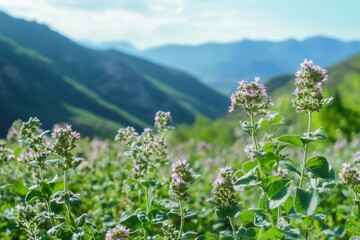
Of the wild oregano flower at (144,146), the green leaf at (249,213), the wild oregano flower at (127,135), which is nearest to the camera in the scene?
the green leaf at (249,213)

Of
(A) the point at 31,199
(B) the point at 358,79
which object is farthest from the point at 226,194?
(B) the point at 358,79

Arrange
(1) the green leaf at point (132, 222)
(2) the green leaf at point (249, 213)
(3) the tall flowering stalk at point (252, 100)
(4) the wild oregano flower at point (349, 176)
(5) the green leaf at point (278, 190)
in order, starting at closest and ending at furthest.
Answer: (5) the green leaf at point (278, 190), (2) the green leaf at point (249, 213), (3) the tall flowering stalk at point (252, 100), (1) the green leaf at point (132, 222), (4) the wild oregano flower at point (349, 176)

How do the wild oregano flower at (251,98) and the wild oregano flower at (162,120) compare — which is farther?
the wild oregano flower at (162,120)

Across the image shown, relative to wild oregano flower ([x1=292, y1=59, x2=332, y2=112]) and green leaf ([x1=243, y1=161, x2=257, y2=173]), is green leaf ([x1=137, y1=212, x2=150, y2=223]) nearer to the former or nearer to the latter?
green leaf ([x1=243, y1=161, x2=257, y2=173])

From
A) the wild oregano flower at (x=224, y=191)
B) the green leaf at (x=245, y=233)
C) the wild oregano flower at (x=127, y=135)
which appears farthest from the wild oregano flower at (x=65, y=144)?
the green leaf at (x=245, y=233)

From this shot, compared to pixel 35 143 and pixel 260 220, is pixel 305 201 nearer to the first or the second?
pixel 260 220

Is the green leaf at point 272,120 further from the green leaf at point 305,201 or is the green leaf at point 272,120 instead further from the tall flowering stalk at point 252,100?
the green leaf at point 305,201

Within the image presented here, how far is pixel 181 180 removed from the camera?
13.0 ft

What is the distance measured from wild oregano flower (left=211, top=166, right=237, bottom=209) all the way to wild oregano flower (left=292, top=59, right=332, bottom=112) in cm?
86

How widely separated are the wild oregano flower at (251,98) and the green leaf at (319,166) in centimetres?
62

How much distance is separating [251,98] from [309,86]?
51cm

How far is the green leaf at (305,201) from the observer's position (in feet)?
11.3

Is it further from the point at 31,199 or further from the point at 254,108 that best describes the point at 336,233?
the point at 31,199

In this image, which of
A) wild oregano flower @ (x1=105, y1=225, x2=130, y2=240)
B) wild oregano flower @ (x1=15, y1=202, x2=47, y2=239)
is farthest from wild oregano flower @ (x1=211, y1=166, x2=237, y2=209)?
wild oregano flower @ (x1=15, y1=202, x2=47, y2=239)
